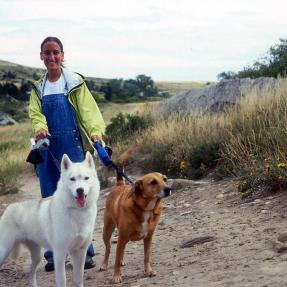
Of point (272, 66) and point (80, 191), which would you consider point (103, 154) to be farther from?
point (272, 66)

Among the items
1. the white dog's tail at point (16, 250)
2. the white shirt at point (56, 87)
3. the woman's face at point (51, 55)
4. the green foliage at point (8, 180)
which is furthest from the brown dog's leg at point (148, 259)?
the green foliage at point (8, 180)

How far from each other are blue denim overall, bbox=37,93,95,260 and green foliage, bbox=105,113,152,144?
1008 centimetres

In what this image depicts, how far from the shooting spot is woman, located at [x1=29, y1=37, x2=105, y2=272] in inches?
245

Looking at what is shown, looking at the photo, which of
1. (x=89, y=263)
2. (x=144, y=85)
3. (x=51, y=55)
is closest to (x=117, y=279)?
(x=89, y=263)

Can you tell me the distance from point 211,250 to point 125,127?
37.4 feet

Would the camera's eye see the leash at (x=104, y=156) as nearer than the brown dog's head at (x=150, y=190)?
No

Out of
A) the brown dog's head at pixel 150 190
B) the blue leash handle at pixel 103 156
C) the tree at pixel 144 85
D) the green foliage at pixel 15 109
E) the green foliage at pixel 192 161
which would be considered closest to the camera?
the brown dog's head at pixel 150 190

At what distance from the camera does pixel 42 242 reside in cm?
548

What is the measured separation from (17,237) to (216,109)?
33.0ft

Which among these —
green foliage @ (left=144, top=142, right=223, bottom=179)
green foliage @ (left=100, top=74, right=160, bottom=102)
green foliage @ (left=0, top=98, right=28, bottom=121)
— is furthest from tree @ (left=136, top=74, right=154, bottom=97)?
green foliage @ (left=144, top=142, right=223, bottom=179)

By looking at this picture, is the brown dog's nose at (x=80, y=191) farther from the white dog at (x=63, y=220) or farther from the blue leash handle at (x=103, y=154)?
the blue leash handle at (x=103, y=154)

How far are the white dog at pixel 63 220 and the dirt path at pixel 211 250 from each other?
0.71m

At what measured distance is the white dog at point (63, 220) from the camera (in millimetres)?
5070

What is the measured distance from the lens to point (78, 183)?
497cm
